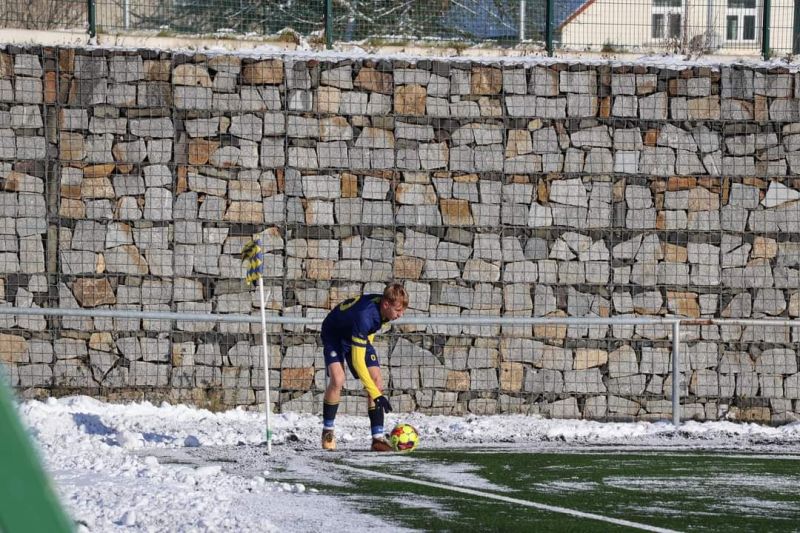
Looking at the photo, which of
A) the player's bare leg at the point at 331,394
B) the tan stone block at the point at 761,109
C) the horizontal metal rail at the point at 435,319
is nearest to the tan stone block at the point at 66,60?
the horizontal metal rail at the point at 435,319

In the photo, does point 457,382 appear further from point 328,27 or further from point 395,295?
point 328,27

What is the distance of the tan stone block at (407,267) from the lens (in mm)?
14398

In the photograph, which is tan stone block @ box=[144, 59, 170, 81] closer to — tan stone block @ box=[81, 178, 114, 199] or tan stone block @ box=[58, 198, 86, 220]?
tan stone block @ box=[81, 178, 114, 199]

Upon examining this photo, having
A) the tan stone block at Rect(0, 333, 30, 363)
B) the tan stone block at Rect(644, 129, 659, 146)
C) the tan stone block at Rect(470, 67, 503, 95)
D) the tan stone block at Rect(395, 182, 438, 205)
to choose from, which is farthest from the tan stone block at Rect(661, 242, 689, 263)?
the tan stone block at Rect(0, 333, 30, 363)

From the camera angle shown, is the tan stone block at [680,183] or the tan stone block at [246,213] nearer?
the tan stone block at [246,213]

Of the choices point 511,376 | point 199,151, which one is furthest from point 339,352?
point 199,151

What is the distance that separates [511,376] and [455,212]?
207 cm

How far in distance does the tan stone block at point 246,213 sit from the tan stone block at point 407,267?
1.70 meters

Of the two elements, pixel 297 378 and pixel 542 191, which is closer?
pixel 297 378

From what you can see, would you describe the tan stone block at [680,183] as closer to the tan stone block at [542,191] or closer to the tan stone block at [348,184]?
the tan stone block at [542,191]

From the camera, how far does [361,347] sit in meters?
11.0

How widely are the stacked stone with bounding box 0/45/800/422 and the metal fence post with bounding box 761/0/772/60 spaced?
114 centimetres

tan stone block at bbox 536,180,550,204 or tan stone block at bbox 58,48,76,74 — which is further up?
tan stone block at bbox 58,48,76,74

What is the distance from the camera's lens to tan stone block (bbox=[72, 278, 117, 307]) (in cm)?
1416
